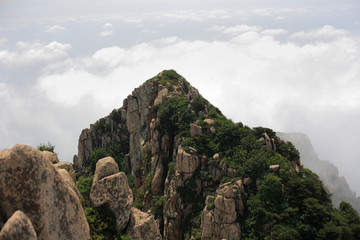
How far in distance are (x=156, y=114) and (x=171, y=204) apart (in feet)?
73.2

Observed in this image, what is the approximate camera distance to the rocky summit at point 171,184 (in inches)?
519

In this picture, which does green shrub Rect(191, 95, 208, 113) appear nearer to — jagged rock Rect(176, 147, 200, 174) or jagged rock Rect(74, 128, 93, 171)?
jagged rock Rect(176, 147, 200, 174)

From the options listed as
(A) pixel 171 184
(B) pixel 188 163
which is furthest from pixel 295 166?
(A) pixel 171 184

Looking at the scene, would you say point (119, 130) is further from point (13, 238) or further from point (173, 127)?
point (13, 238)

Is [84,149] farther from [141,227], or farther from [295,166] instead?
[141,227]

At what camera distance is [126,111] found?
2923 inches

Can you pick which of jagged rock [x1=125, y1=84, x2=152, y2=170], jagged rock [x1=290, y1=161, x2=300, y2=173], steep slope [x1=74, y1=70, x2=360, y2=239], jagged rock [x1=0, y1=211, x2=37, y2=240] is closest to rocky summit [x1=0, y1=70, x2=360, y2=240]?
jagged rock [x1=0, y1=211, x2=37, y2=240]

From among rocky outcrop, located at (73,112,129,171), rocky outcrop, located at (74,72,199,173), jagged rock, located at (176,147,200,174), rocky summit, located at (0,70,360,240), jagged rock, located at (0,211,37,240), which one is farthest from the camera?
rocky outcrop, located at (73,112,129,171)

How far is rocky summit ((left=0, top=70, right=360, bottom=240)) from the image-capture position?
519 inches

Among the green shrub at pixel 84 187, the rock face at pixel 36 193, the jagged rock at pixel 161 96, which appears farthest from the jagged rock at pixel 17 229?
the jagged rock at pixel 161 96

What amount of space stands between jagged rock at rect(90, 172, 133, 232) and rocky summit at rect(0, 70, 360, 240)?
0.07 metres

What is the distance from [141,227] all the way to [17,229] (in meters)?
11.3

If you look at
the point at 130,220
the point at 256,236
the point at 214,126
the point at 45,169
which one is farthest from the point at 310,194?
the point at 45,169

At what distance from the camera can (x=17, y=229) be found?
10836mm
